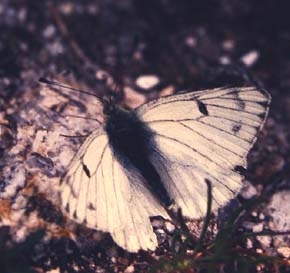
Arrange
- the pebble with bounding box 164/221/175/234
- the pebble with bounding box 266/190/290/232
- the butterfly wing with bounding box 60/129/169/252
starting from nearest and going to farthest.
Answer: the butterfly wing with bounding box 60/129/169/252, the pebble with bounding box 164/221/175/234, the pebble with bounding box 266/190/290/232

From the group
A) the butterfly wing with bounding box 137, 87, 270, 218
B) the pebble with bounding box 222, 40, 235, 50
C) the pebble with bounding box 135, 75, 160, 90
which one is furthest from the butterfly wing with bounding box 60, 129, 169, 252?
the pebble with bounding box 222, 40, 235, 50

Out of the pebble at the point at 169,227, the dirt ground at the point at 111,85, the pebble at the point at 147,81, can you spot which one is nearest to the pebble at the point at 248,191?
the dirt ground at the point at 111,85

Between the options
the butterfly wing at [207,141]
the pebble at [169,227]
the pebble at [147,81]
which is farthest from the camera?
the pebble at [147,81]

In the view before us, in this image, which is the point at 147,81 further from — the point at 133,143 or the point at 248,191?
the point at 248,191

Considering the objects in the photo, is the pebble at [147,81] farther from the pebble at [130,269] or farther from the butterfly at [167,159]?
the pebble at [130,269]

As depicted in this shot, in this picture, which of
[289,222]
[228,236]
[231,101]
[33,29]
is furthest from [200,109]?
[33,29]

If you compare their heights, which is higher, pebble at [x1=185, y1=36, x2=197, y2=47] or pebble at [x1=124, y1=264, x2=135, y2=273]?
pebble at [x1=185, y1=36, x2=197, y2=47]

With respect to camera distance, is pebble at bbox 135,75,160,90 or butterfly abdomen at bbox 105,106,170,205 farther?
pebble at bbox 135,75,160,90

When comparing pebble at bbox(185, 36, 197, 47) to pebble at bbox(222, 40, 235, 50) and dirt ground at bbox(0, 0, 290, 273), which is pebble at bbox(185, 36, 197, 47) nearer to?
dirt ground at bbox(0, 0, 290, 273)

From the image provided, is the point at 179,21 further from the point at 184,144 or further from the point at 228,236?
the point at 228,236
